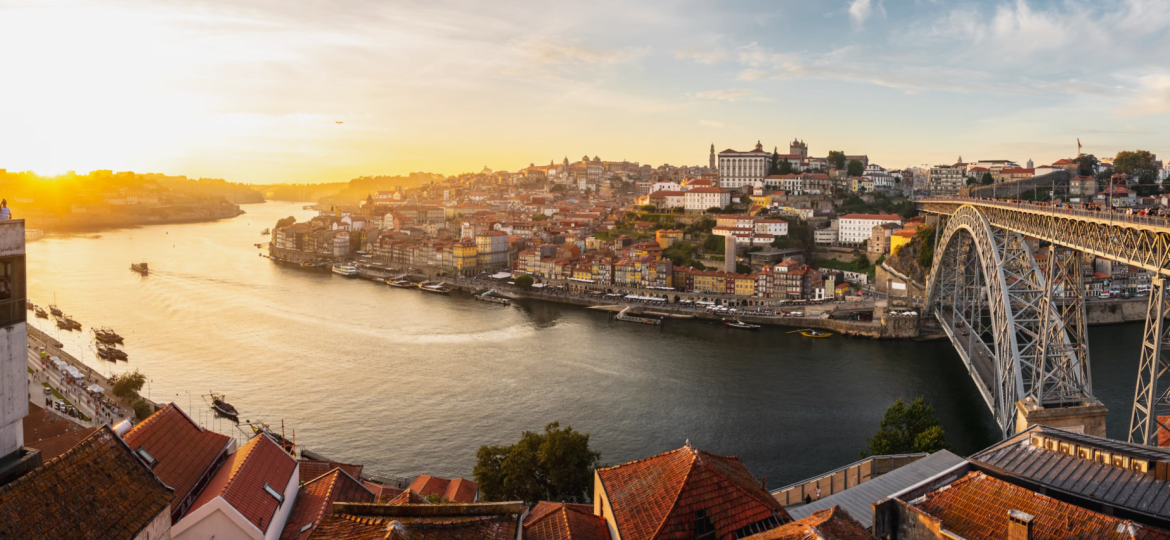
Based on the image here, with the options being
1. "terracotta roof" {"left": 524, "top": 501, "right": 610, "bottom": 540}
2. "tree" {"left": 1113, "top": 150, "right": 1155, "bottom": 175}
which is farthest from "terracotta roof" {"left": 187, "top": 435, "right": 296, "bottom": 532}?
"tree" {"left": 1113, "top": 150, "right": 1155, "bottom": 175}

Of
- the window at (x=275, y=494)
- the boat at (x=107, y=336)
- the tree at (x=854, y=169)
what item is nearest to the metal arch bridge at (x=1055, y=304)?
the window at (x=275, y=494)

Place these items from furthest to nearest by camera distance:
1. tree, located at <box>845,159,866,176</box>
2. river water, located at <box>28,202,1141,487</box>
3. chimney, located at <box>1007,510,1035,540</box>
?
tree, located at <box>845,159,866,176</box> → river water, located at <box>28,202,1141,487</box> → chimney, located at <box>1007,510,1035,540</box>

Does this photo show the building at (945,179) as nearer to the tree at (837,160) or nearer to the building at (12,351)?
the tree at (837,160)

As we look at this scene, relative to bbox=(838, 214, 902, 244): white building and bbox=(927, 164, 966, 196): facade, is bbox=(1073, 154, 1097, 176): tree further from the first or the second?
bbox=(838, 214, 902, 244): white building

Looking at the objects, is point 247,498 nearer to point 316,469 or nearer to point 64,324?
point 316,469

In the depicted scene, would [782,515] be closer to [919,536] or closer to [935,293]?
[919,536]

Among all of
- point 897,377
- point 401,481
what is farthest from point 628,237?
point 401,481

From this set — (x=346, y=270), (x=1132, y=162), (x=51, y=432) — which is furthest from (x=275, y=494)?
(x=1132, y=162)
